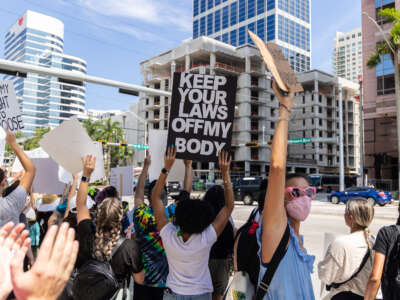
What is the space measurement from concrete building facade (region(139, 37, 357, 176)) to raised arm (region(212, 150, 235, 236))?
52.6 meters

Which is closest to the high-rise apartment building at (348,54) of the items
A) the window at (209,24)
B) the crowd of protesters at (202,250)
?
the window at (209,24)

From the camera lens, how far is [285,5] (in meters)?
102

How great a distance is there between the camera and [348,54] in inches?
5738

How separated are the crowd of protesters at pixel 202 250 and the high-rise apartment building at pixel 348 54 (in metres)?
153

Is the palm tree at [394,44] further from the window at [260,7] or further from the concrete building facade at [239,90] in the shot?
the window at [260,7]

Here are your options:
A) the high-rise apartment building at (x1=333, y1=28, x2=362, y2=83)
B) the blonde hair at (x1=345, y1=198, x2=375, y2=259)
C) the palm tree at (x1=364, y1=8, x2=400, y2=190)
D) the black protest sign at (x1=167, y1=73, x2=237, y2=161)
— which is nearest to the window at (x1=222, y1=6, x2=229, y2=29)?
the high-rise apartment building at (x1=333, y1=28, x2=362, y2=83)

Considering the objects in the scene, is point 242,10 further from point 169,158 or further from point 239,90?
point 169,158

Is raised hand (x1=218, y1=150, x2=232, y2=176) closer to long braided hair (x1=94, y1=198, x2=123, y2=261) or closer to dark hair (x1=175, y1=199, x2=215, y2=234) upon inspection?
dark hair (x1=175, y1=199, x2=215, y2=234)

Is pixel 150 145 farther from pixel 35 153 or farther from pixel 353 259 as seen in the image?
pixel 35 153

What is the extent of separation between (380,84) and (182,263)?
1702 inches

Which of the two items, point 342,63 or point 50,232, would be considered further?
point 342,63

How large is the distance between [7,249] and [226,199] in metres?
1.94

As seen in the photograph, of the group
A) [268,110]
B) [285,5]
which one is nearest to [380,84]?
[268,110]

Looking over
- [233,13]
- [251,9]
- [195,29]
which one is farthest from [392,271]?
[195,29]
